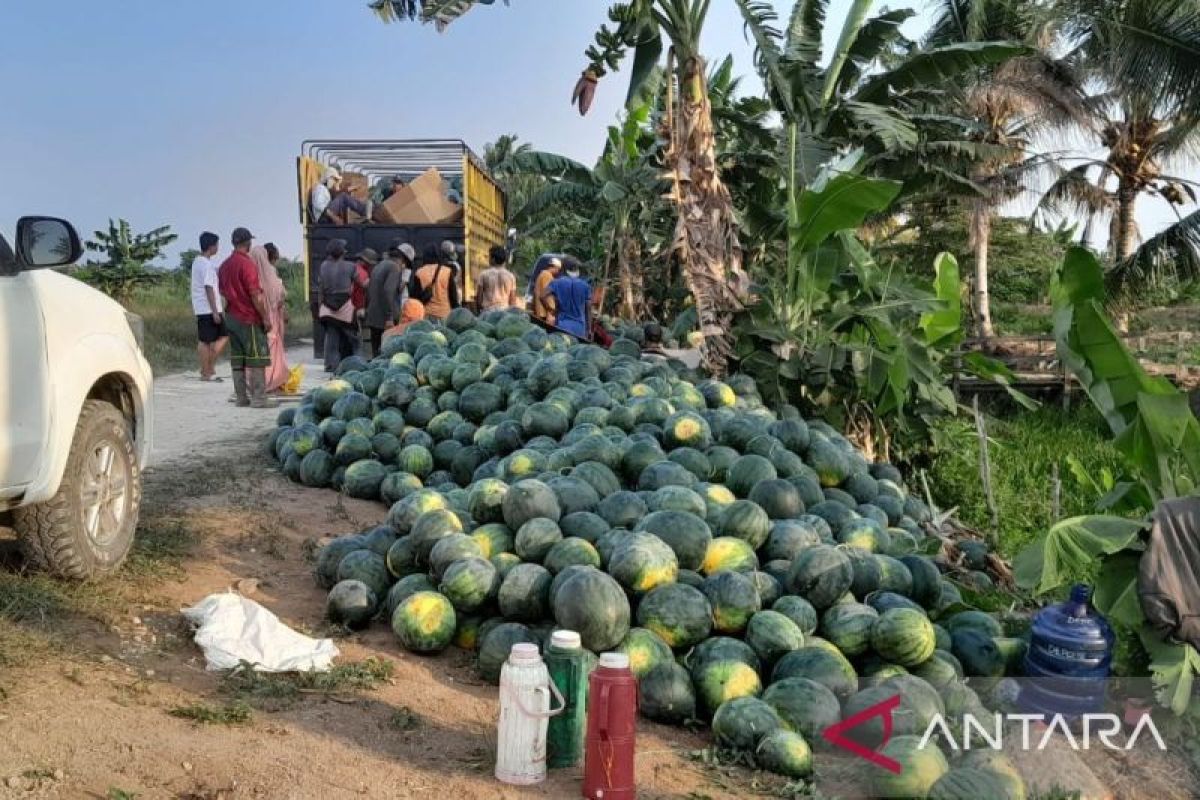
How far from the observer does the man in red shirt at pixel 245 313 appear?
11117mm

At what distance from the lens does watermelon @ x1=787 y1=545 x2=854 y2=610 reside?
4.75m

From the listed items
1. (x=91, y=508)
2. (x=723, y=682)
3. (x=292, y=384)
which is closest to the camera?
(x=723, y=682)

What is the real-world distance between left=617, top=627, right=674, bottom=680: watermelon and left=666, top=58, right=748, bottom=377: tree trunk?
533 cm

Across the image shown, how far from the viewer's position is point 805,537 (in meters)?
5.30

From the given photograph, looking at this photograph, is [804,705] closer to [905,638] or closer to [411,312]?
[905,638]

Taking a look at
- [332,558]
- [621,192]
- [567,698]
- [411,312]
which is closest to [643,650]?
[567,698]

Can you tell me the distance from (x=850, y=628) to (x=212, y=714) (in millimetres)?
2832

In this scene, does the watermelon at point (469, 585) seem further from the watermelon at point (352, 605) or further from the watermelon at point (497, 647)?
the watermelon at point (352, 605)

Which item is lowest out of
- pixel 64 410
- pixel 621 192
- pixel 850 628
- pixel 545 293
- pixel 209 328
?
pixel 850 628

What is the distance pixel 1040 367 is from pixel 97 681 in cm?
1726

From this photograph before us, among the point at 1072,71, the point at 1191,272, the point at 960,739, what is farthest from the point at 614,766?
the point at 1072,71

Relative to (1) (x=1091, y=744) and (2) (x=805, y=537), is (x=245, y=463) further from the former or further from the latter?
(1) (x=1091, y=744)

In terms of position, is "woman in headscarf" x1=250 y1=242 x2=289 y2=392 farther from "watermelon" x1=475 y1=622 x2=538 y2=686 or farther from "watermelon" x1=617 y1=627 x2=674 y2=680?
"watermelon" x1=617 y1=627 x2=674 y2=680

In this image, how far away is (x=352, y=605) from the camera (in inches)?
194
